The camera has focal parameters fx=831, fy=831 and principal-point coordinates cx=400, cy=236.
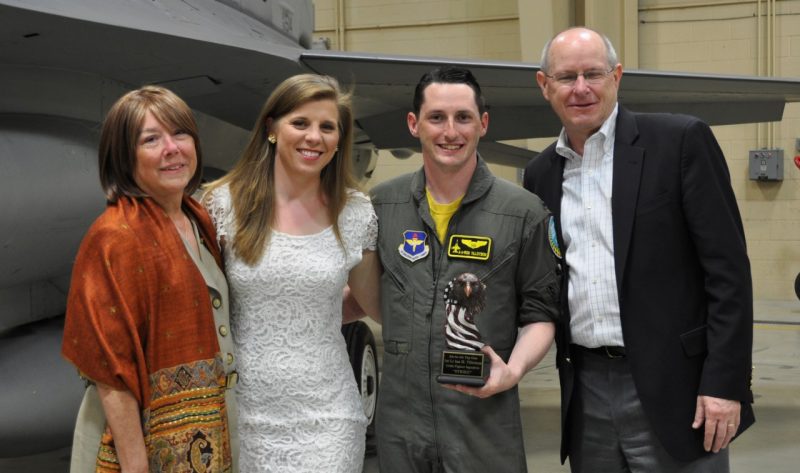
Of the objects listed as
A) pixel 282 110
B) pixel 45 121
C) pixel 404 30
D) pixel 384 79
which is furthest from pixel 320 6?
pixel 282 110

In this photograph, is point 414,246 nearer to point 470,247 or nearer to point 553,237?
point 470,247

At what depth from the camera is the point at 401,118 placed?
253 inches

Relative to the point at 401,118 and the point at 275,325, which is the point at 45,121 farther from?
the point at 401,118

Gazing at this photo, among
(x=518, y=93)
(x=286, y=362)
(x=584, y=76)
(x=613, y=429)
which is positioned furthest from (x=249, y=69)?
(x=613, y=429)

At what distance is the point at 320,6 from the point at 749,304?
44.2ft

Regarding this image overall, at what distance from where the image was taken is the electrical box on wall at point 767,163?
1247cm

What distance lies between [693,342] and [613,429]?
361 mm

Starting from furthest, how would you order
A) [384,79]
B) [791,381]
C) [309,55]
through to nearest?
[791,381]
[384,79]
[309,55]

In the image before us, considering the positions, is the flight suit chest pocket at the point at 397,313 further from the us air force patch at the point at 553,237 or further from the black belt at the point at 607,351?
the black belt at the point at 607,351

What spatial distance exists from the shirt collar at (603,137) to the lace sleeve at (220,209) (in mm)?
1064

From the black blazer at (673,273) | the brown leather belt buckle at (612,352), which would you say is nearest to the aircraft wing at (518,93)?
the black blazer at (673,273)

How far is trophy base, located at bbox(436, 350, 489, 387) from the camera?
7.11 feet

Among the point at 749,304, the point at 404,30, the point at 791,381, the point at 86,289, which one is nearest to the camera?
the point at 86,289

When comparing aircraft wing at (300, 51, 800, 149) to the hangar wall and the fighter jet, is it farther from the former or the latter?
the hangar wall
